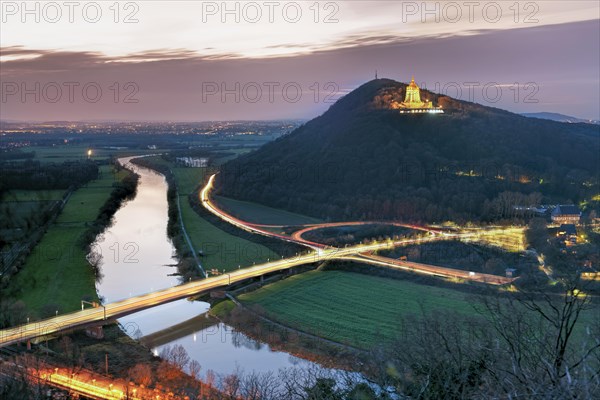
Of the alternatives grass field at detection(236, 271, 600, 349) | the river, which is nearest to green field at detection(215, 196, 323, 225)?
the river

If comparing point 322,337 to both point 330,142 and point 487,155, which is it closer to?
point 487,155

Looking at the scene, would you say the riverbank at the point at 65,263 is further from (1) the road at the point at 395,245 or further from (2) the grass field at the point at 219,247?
(1) the road at the point at 395,245

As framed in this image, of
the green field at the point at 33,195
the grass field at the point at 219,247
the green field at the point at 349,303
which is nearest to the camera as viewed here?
the green field at the point at 349,303

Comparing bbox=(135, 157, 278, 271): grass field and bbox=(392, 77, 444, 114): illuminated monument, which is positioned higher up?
bbox=(392, 77, 444, 114): illuminated monument

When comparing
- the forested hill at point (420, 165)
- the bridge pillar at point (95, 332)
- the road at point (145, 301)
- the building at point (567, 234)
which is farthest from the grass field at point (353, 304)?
the forested hill at point (420, 165)

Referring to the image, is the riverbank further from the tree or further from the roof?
the roof
